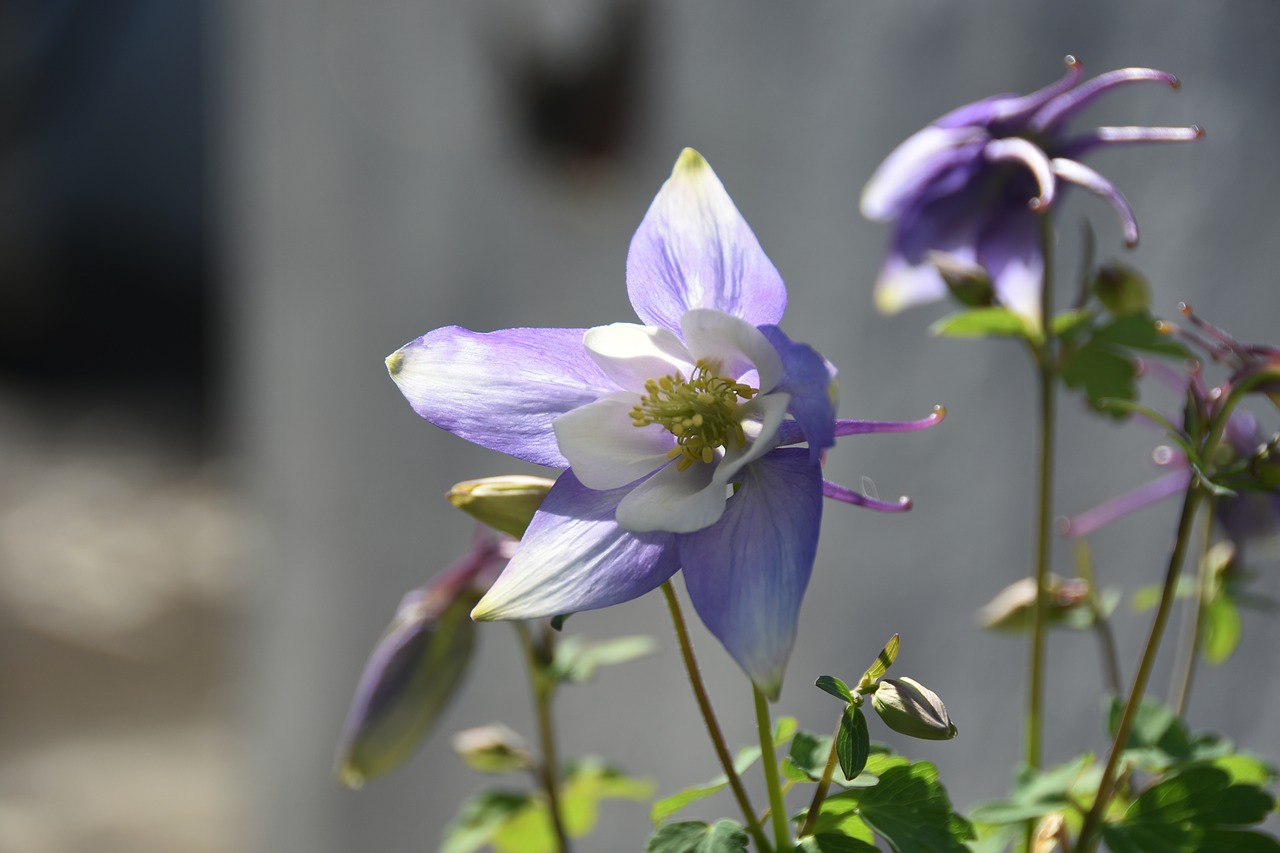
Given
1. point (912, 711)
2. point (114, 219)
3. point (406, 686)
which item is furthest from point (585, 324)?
point (114, 219)

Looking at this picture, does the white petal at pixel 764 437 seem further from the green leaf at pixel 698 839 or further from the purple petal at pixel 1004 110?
the purple petal at pixel 1004 110

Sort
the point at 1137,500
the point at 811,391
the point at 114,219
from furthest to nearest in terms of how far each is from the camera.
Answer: the point at 114,219
the point at 1137,500
the point at 811,391

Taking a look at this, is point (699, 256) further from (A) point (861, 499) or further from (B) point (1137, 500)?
(B) point (1137, 500)

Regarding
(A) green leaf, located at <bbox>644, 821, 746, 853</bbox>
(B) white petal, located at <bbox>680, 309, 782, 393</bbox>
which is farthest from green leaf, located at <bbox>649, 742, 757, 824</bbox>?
(B) white petal, located at <bbox>680, 309, 782, 393</bbox>

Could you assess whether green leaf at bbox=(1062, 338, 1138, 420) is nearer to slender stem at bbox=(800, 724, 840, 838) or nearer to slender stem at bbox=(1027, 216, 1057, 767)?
slender stem at bbox=(1027, 216, 1057, 767)

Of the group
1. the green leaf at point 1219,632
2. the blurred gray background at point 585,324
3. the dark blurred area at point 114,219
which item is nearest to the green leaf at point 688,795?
the green leaf at point 1219,632
